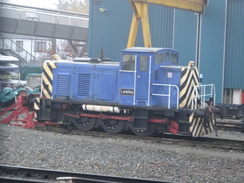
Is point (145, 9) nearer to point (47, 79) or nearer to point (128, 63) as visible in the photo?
point (47, 79)

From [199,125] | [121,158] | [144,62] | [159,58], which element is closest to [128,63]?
[144,62]

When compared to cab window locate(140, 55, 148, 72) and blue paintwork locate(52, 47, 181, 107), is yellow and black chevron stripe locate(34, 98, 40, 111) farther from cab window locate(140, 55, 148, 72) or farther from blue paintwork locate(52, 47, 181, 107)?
cab window locate(140, 55, 148, 72)

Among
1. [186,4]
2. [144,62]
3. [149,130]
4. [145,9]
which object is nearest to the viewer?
[144,62]

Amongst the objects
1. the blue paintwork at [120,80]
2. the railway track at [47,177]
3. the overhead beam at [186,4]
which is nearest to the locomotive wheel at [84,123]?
the blue paintwork at [120,80]

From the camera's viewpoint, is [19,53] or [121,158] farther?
[19,53]

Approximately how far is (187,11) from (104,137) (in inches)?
506

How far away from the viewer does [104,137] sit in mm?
12922

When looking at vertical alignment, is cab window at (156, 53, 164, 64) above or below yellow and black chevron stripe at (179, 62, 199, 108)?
above

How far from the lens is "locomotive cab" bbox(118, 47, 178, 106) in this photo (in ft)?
42.3

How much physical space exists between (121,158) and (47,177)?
227cm

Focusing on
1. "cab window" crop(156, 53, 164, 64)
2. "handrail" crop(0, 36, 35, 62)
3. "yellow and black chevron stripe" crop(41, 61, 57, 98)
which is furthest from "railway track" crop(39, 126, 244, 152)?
"handrail" crop(0, 36, 35, 62)

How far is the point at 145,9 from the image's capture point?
796 inches

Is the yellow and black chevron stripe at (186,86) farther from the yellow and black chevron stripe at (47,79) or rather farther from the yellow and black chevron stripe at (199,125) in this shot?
the yellow and black chevron stripe at (47,79)

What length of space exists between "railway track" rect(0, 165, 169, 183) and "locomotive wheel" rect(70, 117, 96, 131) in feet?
19.0
